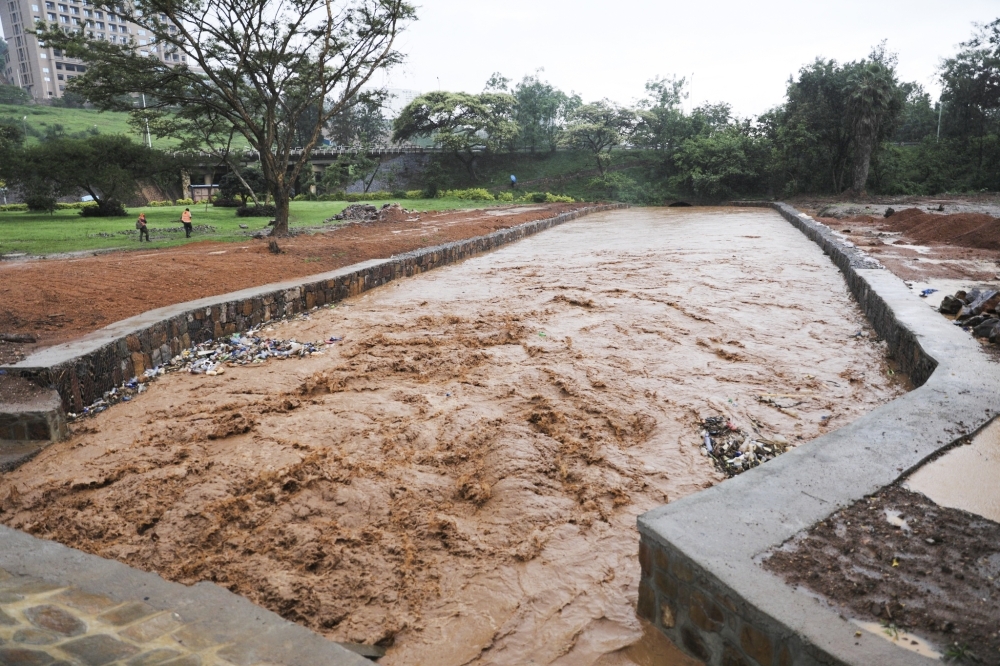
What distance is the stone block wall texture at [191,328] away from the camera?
4941mm

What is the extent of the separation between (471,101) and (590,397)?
36322mm

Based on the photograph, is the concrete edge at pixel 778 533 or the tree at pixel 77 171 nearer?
the concrete edge at pixel 778 533

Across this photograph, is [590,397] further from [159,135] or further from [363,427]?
[159,135]

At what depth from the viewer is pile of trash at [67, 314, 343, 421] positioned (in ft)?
18.4

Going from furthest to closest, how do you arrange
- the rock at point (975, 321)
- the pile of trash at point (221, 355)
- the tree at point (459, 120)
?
the tree at point (459, 120)
the rock at point (975, 321)
the pile of trash at point (221, 355)

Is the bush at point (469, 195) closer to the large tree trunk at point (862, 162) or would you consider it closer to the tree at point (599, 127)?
the tree at point (599, 127)

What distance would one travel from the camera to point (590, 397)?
5152 millimetres

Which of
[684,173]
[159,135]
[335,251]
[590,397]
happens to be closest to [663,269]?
[335,251]

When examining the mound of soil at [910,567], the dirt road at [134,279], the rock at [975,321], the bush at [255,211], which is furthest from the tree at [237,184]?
the mound of soil at [910,567]

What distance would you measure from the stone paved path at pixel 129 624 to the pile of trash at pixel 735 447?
2.76 metres

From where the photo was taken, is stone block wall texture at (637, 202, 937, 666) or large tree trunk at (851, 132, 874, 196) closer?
stone block wall texture at (637, 202, 937, 666)

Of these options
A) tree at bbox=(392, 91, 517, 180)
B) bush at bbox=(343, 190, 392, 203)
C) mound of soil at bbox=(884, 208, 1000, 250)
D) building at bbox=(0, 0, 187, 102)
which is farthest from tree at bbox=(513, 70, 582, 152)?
building at bbox=(0, 0, 187, 102)

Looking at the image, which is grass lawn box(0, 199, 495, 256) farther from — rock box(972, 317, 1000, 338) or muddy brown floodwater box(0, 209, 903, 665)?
rock box(972, 317, 1000, 338)

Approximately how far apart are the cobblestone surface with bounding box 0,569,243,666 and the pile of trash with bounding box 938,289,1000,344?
631 centimetres
